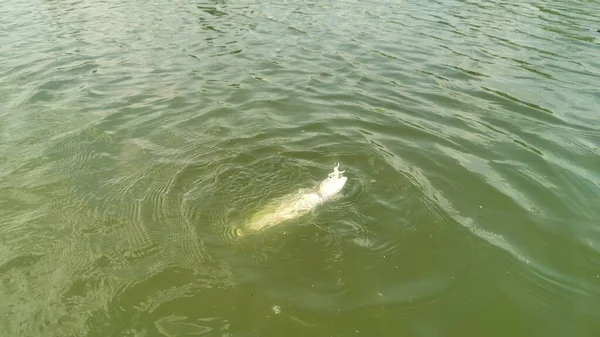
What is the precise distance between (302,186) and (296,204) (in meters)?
0.54

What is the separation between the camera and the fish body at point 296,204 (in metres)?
5.48

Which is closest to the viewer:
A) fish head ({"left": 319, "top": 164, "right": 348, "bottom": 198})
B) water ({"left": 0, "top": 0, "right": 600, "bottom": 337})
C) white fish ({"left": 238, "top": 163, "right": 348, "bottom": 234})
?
water ({"left": 0, "top": 0, "right": 600, "bottom": 337})

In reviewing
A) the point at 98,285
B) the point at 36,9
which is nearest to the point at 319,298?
the point at 98,285

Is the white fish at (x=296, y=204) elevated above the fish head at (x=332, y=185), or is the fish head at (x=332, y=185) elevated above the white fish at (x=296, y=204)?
the fish head at (x=332, y=185)

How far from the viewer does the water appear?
14.3 ft

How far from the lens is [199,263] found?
4883 millimetres

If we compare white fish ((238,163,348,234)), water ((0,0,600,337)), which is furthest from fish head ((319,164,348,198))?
water ((0,0,600,337))

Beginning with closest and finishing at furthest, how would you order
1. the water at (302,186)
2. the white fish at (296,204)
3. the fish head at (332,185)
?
the water at (302,186) → the white fish at (296,204) → the fish head at (332,185)

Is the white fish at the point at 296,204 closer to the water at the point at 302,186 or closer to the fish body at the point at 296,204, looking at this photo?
the fish body at the point at 296,204

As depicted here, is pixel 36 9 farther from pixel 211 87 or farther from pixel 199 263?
pixel 199 263

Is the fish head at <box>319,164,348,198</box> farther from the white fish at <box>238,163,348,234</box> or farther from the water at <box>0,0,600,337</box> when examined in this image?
the water at <box>0,0,600,337</box>

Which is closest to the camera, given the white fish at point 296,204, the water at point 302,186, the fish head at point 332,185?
the water at point 302,186

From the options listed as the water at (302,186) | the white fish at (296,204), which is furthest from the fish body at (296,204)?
the water at (302,186)

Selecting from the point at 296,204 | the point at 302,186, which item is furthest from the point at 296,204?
the point at 302,186
